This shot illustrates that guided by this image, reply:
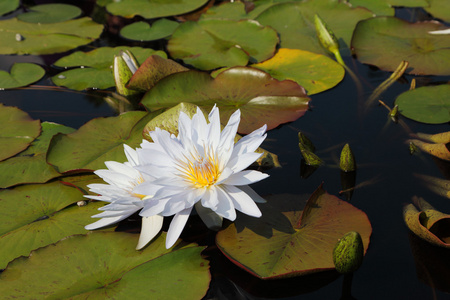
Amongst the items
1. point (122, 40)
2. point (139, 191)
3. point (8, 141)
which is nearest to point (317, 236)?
point (139, 191)

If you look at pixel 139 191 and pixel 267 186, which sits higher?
pixel 139 191

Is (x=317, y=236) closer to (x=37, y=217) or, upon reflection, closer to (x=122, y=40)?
(x=37, y=217)

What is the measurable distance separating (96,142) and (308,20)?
251 centimetres

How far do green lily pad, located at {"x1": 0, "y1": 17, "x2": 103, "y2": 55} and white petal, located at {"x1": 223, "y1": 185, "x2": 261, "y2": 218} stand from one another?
10.1 feet

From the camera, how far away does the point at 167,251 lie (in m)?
2.02

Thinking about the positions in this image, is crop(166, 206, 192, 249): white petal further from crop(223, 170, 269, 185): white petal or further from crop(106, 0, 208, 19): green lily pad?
crop(106, 0, 208, 19): green lily pad

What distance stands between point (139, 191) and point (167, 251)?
1.07 ft

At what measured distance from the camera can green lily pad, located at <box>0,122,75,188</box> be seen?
2611mm

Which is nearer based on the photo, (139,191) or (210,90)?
(139,191)

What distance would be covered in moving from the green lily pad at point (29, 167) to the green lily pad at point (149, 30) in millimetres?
1861

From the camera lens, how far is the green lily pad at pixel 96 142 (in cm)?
263

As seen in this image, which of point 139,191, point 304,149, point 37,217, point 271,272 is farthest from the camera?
point 304,149

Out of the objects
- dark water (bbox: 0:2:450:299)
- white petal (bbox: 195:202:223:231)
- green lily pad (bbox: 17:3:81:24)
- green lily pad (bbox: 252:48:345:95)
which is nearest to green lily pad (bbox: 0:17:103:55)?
green lily pad (bbox: 17:3:81:24)

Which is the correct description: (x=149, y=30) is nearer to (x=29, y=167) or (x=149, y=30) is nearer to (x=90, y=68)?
(x=90, y=68)
